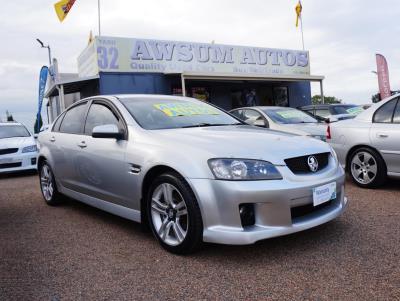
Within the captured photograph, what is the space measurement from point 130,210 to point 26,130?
801 cm

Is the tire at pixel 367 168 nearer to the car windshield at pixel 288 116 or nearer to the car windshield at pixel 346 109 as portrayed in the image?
the car windshield at pixel 288 116

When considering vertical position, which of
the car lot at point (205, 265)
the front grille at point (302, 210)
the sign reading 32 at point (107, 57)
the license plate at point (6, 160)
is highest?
the sign reading 32 at point (107, 57)

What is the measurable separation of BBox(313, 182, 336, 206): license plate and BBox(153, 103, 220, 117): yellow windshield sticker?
1615 millimetres

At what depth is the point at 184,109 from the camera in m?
4.34

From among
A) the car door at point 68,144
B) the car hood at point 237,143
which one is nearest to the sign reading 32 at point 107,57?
the car door at point 68,144

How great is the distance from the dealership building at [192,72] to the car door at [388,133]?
9.06 meters

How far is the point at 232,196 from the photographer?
2.89 m

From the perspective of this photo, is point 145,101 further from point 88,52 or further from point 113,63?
point 88,52

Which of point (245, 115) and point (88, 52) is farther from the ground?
point (88, 52)

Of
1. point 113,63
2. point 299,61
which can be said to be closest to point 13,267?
point 113,63

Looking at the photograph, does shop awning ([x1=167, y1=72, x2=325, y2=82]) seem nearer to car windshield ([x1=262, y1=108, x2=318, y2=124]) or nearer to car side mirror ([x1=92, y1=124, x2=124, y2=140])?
car windshield ([x1=262, y1=108, x2=318, y2=124])

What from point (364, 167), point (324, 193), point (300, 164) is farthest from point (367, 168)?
point (300, 164)

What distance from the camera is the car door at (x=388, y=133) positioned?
5164 millimetres

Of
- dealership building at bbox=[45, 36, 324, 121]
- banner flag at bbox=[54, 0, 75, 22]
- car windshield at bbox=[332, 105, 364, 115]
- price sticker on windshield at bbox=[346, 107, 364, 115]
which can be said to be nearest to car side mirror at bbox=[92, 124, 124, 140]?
car windshield at bbox=[332, 105, 364, 115]
